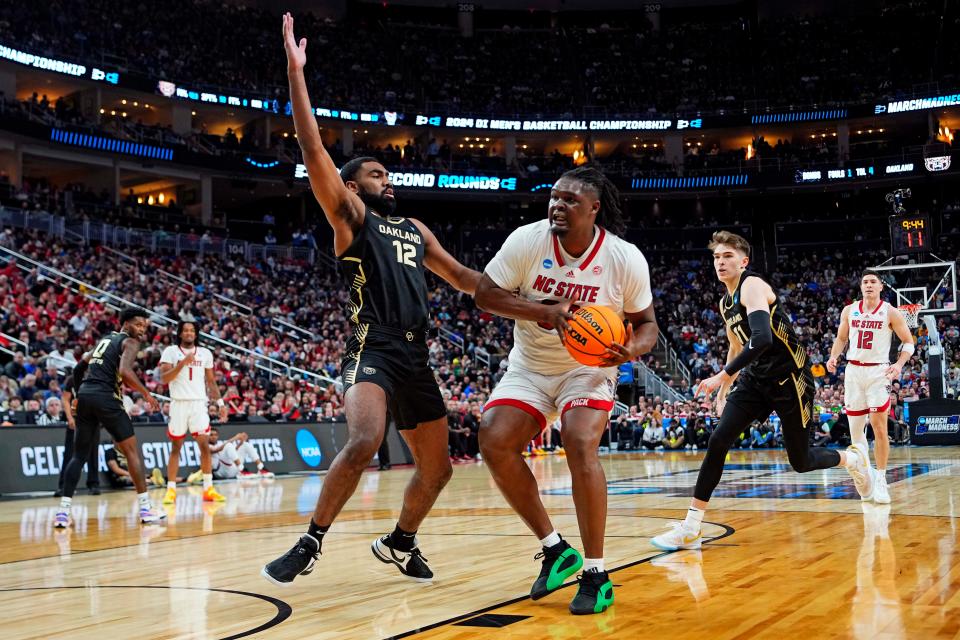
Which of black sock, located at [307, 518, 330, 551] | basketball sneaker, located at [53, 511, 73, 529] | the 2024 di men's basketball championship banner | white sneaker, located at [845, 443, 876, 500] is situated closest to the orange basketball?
black sock, located at [307, 518, 330, 551]

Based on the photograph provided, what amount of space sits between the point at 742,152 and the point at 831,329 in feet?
46.4

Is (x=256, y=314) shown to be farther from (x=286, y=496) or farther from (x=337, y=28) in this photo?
(x=337, y=28)

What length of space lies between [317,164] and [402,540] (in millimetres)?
2153

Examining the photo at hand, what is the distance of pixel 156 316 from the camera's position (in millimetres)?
23953

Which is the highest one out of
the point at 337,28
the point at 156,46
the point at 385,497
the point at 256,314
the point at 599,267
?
the point at 337,28

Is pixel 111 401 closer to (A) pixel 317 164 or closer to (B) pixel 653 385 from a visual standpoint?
(A) pixel 317 164

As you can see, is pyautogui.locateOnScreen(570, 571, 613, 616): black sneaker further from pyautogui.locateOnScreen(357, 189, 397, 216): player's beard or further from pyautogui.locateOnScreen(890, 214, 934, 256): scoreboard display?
pyautogui.locateOnScreen(890, 214, 934, 256): scoreboard display

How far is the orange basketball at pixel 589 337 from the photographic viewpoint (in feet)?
15.3

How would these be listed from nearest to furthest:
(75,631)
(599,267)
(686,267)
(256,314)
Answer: (75,631) < (599,267) < (256,314) < (686,267)

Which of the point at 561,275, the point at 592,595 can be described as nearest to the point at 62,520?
the point at 561,275

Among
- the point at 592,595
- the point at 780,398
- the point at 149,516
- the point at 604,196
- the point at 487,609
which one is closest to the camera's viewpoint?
the point at 592,595

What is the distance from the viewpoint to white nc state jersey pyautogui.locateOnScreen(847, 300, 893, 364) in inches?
400

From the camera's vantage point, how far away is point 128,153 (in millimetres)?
36344

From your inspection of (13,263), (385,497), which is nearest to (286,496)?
(385,497)
